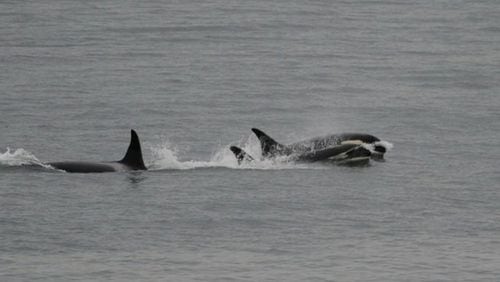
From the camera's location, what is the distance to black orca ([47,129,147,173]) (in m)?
30.9

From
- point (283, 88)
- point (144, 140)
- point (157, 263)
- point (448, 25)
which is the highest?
point (448, 25)

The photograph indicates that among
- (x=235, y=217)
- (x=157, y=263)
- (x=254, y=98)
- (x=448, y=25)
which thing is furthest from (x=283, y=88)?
(x=157, y=263)

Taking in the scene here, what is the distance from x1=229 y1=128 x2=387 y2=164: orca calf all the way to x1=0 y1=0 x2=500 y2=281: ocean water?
22.0 inches

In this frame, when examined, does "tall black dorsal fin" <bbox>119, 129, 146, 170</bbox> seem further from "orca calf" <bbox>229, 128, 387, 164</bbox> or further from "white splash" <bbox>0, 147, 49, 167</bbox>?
"orca calf" <bbox>229, 128, 387, 164</bbox>

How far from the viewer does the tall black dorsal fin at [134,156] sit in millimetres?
31203

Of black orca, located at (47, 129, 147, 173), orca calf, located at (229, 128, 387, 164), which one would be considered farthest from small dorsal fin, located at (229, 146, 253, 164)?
black orca, located at (47, 129, 147, 173)

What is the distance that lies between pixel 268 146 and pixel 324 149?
1.40 m

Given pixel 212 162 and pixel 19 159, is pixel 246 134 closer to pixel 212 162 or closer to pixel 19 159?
pixel 212 162

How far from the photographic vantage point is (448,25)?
59219 millimetres

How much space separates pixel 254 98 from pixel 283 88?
9.18 ft

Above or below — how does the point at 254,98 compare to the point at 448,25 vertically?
below

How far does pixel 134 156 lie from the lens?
3144 cm

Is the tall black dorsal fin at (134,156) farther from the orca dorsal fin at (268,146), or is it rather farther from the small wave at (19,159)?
the orca dorsal fin at (268,146)

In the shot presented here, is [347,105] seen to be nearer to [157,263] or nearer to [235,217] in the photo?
[235,217]
